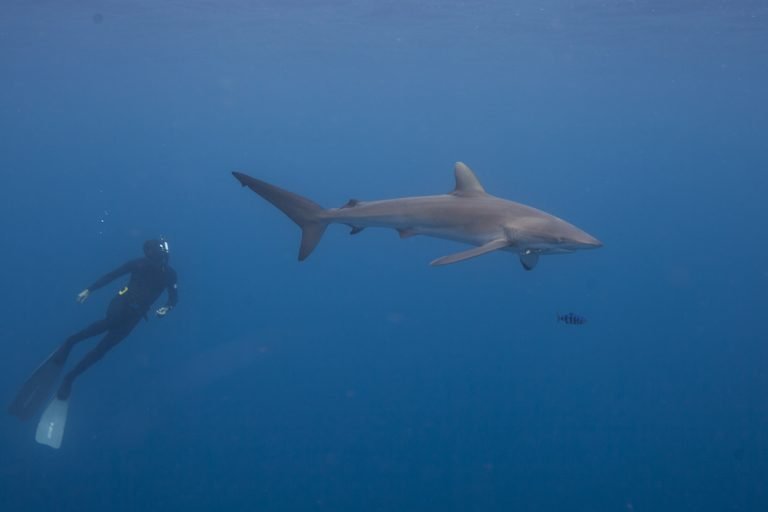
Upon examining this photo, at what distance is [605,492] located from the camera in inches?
556

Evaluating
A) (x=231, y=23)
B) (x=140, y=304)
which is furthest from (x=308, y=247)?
(x=231, y=23)

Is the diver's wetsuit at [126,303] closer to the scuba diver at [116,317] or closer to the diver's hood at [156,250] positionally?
the scuba diver at [116,317]

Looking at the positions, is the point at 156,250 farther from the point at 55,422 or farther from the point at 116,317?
the point at 55,422

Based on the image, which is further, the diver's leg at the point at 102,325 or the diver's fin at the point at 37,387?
the diver's fin at the point at 37,387

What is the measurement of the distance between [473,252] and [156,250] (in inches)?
309

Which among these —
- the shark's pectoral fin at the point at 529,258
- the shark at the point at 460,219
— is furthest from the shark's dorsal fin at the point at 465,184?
the shark's pectoral fin at the point at 529,258

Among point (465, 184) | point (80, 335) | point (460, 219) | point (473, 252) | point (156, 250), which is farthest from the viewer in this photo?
point (80, 335)

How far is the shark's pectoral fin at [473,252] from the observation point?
6273mm

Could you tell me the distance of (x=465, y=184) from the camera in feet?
25.1

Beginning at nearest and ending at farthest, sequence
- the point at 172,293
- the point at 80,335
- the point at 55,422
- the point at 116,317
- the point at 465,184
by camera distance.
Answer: the point at 465,184, the point at 172,293, the point at 55,422, the point at 116,317, the point at 80,335

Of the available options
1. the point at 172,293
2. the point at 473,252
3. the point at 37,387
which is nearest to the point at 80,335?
the point at 37,387

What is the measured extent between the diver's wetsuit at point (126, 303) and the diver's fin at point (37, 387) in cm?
23

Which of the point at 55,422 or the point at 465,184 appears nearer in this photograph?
the point at 465,184

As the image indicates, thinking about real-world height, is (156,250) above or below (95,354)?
above
